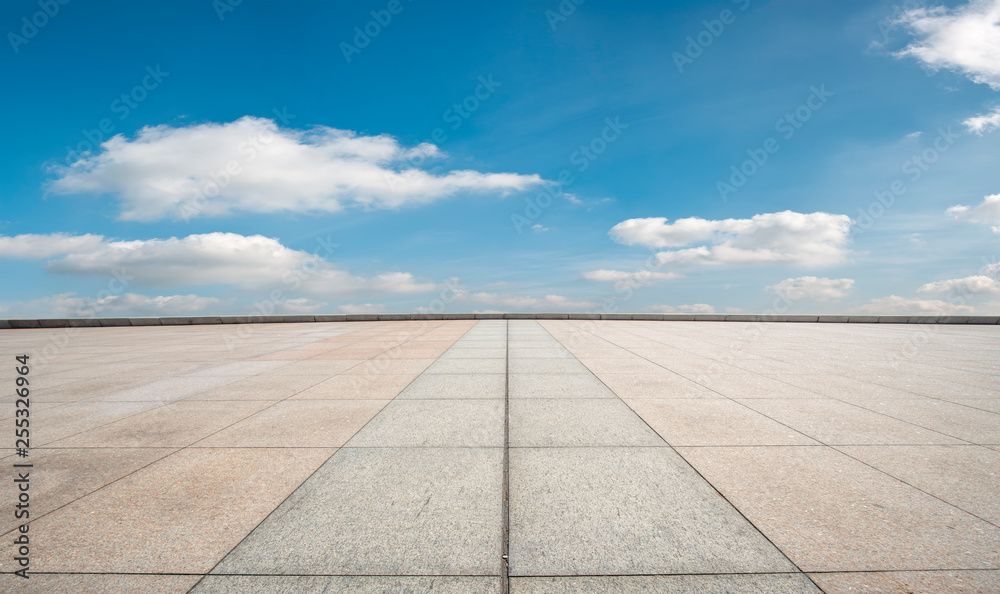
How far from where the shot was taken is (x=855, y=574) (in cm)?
245

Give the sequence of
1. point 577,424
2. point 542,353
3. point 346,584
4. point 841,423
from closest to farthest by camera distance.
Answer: point 346,584 < point 577,424 < point 841,423 < point 542,353

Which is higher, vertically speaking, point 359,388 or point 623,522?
point 359,388

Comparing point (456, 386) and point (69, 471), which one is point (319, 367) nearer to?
point (456, 386)

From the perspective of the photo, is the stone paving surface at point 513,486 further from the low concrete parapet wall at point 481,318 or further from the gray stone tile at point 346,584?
the low concrete parapet wall at point 481,318

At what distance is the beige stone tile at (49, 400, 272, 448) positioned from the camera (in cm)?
470

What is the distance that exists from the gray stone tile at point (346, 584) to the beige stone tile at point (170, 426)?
285cm

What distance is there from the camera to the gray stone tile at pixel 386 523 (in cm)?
253

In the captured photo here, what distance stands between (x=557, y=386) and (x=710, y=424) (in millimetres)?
2457

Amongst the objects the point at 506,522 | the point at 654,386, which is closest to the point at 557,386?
the point at 654,386

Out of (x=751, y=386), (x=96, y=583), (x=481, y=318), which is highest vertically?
(x=481, y=318)

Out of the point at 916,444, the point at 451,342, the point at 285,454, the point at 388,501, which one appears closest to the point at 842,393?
the point at 916,444

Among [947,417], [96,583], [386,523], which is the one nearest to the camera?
[96,583]

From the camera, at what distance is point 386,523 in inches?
116

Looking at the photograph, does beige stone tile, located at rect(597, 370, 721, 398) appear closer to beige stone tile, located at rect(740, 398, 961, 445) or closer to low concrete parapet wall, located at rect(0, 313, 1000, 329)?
beige stone tile, located at rect(740, 398, 961, 445)
